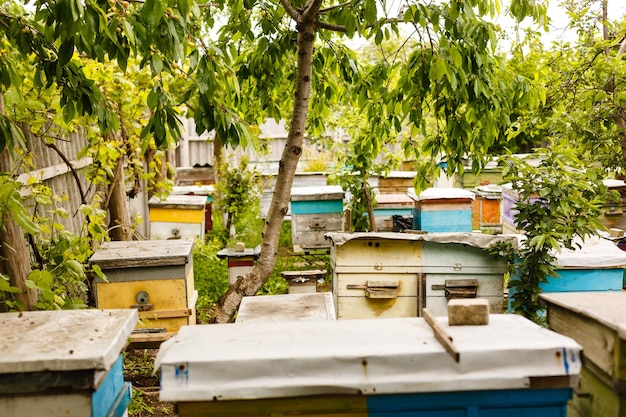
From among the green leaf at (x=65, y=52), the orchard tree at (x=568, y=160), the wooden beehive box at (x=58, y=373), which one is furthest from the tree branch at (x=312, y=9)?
the wooden beehive box at (x=58, y=373)

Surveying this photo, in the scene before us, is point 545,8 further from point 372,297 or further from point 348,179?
point 348,179

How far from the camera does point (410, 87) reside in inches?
158

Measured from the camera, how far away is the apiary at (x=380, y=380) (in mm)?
1637

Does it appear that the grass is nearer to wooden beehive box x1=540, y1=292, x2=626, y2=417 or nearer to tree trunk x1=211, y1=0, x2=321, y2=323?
tree trunk x1=211, y1=0, x2=321, y2=323

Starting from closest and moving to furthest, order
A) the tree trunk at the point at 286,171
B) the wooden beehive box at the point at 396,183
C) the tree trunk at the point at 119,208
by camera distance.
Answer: the tree trunk at the point at 286,171 < the tree trunk at the point at 119,208 < the wooden beehive box at the point at 396,183

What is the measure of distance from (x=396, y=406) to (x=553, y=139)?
478cm

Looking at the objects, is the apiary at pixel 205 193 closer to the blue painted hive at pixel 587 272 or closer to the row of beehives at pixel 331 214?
the row of beehives at pixel 331 214

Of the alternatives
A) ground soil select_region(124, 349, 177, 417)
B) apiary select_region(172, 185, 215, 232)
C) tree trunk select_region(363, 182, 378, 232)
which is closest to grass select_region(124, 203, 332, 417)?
ground soil select_region(124, 349, 177, 417)

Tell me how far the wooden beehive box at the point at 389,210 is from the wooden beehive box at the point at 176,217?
8.17 ft

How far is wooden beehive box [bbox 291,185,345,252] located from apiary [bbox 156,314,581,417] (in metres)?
6.30

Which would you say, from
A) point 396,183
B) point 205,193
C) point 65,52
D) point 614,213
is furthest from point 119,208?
point 614,213

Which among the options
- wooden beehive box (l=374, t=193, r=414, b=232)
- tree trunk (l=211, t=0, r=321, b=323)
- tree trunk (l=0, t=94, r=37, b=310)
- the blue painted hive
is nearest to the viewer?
tree trunk (l=0, t=94, r=37, b=310)

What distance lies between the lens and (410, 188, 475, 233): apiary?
7.71 metres

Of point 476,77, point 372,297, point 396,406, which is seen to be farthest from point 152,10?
point 372,297
